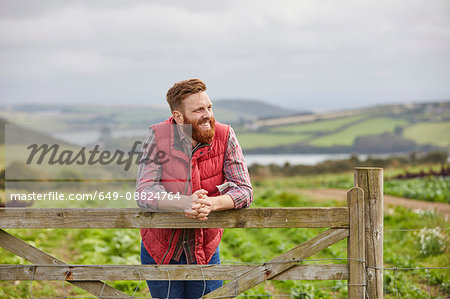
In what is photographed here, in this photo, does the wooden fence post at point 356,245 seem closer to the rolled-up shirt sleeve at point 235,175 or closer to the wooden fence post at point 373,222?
the wooden fence post at point 373,222

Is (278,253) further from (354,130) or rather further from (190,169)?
(354,130)

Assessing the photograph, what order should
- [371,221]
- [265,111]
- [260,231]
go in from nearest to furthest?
[371,221], [260,231], [265,111]

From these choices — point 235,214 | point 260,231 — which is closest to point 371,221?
point 235,214

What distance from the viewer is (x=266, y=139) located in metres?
104

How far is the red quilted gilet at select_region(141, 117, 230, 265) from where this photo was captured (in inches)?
136

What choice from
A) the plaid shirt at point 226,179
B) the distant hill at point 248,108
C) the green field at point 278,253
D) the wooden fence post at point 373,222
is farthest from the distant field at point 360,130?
the plaid shirt at point 226,179

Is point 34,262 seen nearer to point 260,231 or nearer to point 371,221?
point 371,221

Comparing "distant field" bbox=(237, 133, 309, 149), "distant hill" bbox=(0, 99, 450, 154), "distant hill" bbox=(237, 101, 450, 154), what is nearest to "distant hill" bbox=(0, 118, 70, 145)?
"distant hill" bbox=(0, 99, 450, 154)

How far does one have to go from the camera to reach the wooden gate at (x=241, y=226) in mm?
3534

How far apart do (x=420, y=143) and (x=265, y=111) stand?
72.0 metres

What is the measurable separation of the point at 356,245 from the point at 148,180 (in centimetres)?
180

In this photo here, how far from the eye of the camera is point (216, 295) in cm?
371

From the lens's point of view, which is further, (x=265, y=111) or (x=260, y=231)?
(x=265, y=111)

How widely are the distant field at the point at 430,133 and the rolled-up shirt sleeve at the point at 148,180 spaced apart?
94.2 metres
